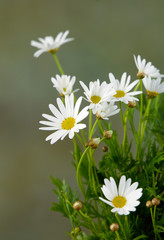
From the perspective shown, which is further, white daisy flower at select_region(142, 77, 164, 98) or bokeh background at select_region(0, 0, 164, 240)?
bokeh background at select_region(0, 0, 164, 240)

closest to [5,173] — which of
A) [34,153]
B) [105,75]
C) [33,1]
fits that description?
[34,153]

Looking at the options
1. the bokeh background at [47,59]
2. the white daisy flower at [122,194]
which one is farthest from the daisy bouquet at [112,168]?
the bokeh background at [47,59]

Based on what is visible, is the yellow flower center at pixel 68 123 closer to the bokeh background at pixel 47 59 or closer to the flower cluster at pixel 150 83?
the flower cluster at pixel 150 83

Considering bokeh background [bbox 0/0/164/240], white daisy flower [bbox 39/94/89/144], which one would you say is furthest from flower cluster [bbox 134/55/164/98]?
bokeh background [bbox 0/0/164/240]

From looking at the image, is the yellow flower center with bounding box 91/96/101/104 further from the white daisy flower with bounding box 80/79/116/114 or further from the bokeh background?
the bokeh background

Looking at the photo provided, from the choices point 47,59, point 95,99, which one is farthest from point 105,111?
point 47,59

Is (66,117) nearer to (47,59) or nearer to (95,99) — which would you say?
(95,99)

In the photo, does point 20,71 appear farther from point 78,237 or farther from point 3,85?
point 78,237

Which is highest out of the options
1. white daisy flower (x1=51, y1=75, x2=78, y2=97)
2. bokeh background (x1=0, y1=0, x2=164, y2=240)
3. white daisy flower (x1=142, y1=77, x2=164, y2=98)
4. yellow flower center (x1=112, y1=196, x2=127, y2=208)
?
bokeh background (x1=0, y1=0, x2=164, y2=240)
